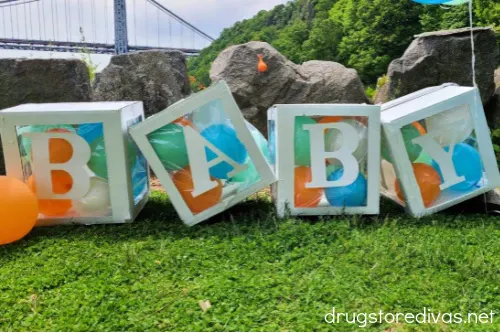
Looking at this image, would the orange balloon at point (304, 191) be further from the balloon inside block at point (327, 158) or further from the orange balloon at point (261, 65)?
the orange balloon at point (261, 65)

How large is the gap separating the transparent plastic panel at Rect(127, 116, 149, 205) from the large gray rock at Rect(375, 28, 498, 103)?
2.77 meters

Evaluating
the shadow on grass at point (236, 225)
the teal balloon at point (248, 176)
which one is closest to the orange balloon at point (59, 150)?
the shadow on grass at point (236, 225)

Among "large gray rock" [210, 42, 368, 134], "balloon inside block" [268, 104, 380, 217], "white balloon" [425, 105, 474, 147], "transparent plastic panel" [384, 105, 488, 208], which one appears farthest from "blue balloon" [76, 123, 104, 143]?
"large gray rock" [210, 42, 368, 134]

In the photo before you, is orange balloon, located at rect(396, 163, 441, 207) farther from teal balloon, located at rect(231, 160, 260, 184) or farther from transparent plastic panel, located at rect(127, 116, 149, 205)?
transparent plastic panel, located at rect(127, 116, 149, 205)

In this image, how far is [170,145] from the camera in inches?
100

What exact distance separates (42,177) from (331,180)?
151cm

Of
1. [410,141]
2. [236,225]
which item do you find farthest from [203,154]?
[410,141]

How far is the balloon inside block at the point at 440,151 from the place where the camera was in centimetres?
261

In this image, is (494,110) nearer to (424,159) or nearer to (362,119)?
(424,159)

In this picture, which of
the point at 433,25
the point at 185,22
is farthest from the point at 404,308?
the point at 185,22

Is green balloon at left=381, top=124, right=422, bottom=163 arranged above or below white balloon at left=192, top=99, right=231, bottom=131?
below

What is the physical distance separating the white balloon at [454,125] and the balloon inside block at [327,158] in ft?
1.08

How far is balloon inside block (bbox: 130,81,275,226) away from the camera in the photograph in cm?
250

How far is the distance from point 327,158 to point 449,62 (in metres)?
2.69
